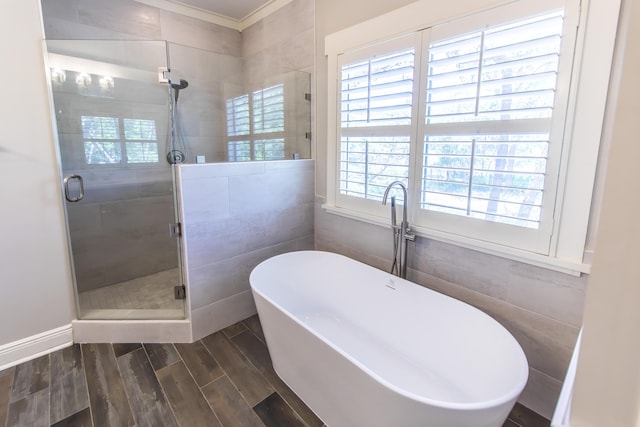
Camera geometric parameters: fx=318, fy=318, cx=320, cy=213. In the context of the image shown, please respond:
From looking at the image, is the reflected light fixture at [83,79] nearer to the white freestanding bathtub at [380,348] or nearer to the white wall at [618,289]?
the white freestanding bathtub at [380,348]

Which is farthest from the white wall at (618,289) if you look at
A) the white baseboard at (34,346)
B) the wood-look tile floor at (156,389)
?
the white baseboard at (34,346)

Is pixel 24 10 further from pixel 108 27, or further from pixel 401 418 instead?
pixel 401 418

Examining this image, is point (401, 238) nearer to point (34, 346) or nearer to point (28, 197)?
point (28, 197)

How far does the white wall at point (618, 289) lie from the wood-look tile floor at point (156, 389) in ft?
5.00

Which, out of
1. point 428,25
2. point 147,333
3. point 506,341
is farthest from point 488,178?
point 147,333

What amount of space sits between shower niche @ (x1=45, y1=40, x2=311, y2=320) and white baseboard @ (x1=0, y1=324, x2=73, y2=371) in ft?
0.56

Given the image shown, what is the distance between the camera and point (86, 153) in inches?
100

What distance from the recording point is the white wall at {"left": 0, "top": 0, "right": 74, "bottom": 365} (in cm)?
→ 187

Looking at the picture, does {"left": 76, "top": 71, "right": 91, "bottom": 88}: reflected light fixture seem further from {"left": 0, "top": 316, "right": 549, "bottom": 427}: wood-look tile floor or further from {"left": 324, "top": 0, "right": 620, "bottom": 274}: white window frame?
{"left": 324, "top": 0, "right": 620, "bottom": 274}: white window frame

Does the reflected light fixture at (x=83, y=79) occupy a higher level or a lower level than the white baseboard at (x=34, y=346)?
higher

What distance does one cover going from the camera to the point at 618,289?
41 cm

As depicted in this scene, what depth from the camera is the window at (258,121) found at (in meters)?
2.75

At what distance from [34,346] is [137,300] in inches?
25.6

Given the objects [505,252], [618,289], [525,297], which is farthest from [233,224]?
[618,289]
